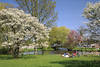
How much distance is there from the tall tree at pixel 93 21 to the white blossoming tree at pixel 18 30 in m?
11.1

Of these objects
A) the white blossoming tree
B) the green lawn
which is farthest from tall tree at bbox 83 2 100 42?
the white blossoming tree

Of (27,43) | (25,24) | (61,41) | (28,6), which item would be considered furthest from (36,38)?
(61,41)

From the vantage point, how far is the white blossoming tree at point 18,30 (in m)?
19.8

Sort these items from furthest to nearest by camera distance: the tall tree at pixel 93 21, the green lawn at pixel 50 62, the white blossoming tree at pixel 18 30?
1. the white blossoming tree at pixel 18 30
2. the green lawn at pixel 50 62
3. the tall tree at pixel 93 21

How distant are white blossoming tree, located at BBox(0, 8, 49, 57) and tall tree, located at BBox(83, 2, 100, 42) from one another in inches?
436

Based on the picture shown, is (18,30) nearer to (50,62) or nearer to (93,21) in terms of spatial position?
(50,62)

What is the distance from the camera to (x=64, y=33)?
56.3m

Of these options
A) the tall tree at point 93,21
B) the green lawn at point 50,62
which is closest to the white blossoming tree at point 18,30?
the green lawn at point 50,62

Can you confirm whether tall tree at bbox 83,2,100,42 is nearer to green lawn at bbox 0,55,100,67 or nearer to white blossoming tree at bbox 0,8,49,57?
green lawn at bbox 0,55,100,67

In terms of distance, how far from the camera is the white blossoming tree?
19828 millimetres

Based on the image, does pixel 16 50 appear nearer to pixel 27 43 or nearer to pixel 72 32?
pixel 27 43

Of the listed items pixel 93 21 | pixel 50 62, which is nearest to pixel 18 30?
pixel 50 62

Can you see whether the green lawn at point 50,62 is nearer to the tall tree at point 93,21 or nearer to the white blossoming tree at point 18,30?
the tall tree at point 93,21

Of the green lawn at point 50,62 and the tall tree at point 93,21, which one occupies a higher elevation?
the tall tree at point 93,21
